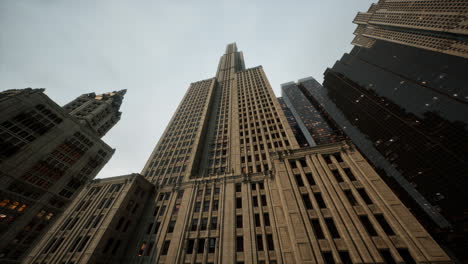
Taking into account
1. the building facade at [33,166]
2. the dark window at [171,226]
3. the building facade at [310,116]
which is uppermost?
the building facade at [310,116]

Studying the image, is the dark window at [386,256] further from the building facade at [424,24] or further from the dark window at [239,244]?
the building facade at [424,24]

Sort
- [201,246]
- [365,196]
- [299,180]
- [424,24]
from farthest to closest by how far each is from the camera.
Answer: [424,24], [299,180], [201,246], [365,196]

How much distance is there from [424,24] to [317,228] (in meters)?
128

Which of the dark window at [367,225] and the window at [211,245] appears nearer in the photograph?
the dark window at [367,225]

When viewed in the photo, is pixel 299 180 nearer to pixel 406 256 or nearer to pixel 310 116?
pixel 406 256

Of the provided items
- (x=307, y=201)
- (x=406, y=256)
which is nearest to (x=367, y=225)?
(x=406, y=256)

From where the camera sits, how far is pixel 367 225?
1844 centimetres

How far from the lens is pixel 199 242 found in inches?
963

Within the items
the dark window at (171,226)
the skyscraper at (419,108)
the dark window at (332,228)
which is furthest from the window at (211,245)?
the skyscraper at (419,108)

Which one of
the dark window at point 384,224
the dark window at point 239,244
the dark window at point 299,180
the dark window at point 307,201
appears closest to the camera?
the dark window at point 384,224

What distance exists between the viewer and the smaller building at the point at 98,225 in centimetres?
2317

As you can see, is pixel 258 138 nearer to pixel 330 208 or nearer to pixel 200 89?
pixel 330 208

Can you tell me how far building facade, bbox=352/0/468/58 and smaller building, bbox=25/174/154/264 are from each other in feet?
375

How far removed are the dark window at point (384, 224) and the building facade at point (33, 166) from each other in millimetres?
62246
